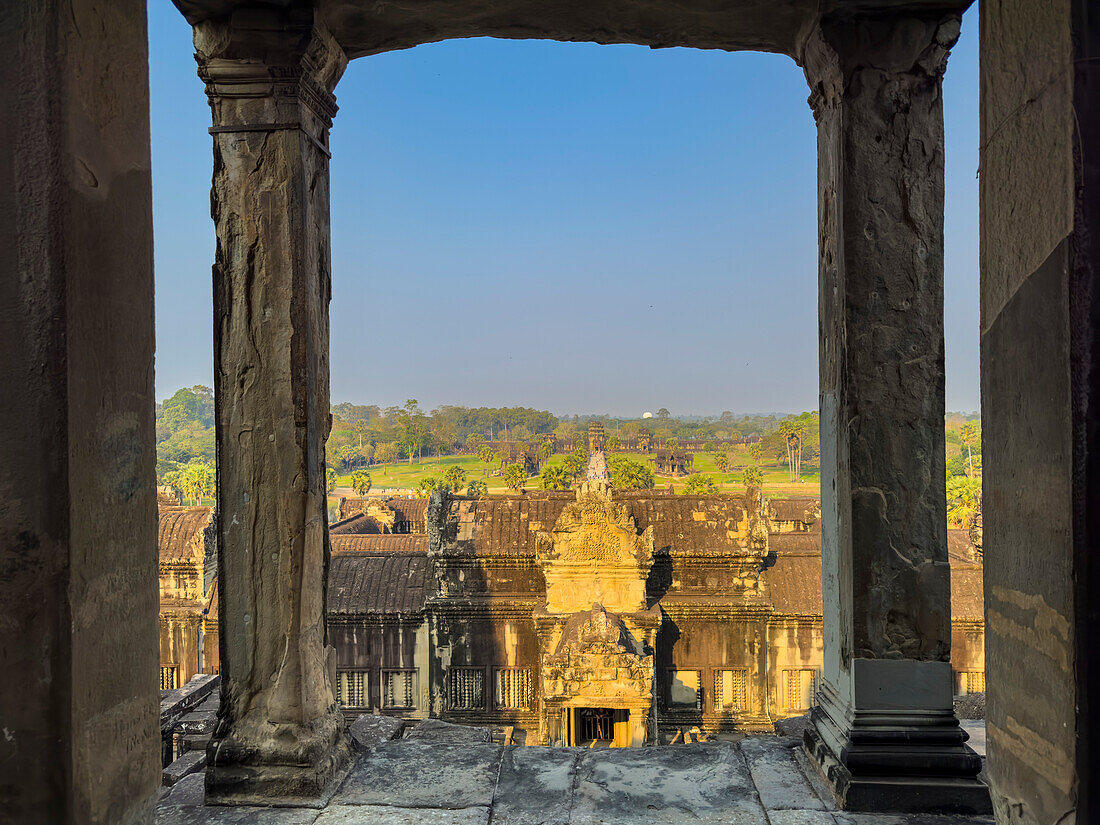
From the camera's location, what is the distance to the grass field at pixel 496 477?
86.8 meters

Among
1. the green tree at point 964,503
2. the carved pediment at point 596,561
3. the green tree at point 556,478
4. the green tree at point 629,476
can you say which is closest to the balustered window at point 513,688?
the carved pediment at point 596,561

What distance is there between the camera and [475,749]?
3.73 metres

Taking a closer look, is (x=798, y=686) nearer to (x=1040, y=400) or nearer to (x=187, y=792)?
(x=187, y=792)

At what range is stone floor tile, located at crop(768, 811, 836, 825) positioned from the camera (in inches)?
118

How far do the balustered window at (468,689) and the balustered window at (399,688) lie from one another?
82 centimetres

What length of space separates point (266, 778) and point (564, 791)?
4.79ft

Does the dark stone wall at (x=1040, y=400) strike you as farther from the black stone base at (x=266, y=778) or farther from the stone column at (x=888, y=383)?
the black stone base at (x=266, y=778)

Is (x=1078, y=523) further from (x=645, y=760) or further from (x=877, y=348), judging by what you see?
(x=645, y=760)

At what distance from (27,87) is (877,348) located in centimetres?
346

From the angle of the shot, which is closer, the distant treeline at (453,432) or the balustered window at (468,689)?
the balustered window at (468,689)

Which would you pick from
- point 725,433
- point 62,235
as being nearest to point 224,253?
point 62,235

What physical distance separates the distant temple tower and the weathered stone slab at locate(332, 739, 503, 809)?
125 metres

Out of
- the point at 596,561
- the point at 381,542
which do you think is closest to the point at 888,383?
the point at 596,561

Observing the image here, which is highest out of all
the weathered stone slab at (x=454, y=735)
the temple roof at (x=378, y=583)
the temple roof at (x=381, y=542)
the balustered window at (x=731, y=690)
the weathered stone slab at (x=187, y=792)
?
the weathered stone slab at (x=187, y=792)
